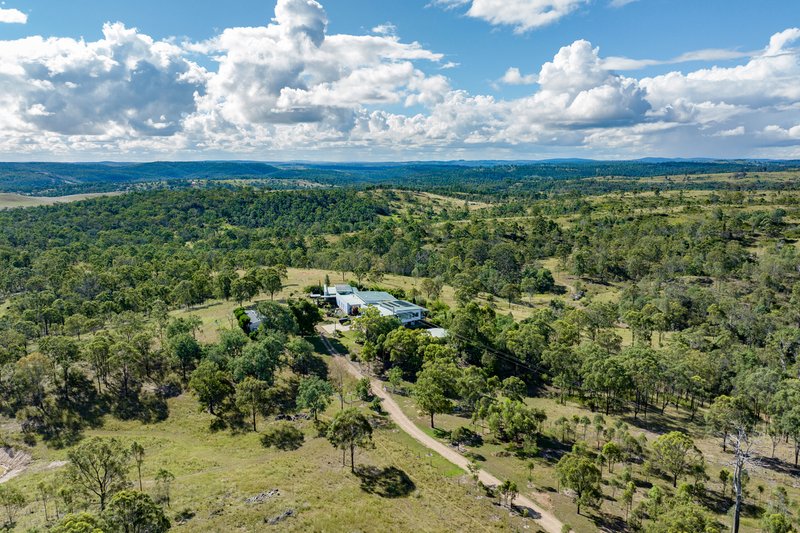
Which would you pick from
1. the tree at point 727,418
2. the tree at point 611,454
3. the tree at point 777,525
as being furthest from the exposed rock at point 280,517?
the tree at point 727,418

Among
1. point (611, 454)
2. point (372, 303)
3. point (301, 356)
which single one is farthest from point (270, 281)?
point (611, 454)

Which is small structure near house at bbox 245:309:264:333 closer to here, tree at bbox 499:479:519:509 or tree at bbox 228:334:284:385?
tree at bbox 228:334:284:385

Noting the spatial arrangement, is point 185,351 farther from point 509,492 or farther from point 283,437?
point 509,492

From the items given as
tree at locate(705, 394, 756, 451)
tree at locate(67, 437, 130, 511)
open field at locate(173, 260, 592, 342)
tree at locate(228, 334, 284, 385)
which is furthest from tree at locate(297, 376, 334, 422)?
tree at locate(705, 394, 756, 451)

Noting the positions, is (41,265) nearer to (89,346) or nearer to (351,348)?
(89,346)

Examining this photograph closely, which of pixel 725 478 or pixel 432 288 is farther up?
pixel 432 288

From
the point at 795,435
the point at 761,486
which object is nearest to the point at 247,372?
the point at 761,486

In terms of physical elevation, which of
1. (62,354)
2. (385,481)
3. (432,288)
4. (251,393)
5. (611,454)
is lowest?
(385,481)
